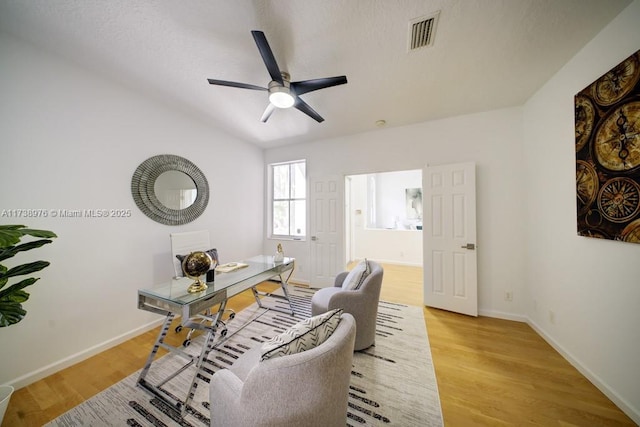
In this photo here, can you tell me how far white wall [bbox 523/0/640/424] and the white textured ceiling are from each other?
0.62 ft

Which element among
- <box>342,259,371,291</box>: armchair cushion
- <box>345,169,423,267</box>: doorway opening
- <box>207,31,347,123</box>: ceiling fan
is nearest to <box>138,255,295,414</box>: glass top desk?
<box>342,259,371,291</box>: armchair cushion

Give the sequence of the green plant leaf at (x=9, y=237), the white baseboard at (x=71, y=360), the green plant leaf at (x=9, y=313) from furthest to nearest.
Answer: the white baseboard at (x=71, y=360)
the green plant leaf at (x=9, y=313)
the green plant leaf at (x=9, y=237)

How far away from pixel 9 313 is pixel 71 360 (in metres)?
1.26

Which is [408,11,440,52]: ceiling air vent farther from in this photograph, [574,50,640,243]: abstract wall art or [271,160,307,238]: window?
[271,160,307,238]: window

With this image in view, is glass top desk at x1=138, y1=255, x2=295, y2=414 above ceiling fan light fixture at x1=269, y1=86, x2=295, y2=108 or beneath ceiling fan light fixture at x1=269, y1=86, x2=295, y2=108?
beneath

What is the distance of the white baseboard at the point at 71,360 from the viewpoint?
1.63 m

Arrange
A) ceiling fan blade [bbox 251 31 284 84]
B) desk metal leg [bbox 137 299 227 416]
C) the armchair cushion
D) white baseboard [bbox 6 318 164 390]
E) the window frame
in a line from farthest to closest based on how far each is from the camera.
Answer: the window frame
the armchair cushion
white baseboard [bbox 6 318 164 390]
desk metal leg [bbox 137 299 227 416]
ceiling fan blade [bbox 251 31 284 84]

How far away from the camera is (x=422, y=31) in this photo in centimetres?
155

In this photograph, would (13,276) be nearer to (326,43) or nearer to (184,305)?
(184,305)

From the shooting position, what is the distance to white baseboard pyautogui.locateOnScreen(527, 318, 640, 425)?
1345 mm

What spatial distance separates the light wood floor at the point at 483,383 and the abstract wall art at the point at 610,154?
3.99 ft

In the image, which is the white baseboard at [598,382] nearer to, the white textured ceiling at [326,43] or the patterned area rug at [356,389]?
the patterned area rug at [356,389]

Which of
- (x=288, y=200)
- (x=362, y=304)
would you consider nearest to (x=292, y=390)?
(x=362, y=304)

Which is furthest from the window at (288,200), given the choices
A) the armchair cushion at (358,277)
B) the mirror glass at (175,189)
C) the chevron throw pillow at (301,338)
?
the chevron throw pillow at (301,338)
